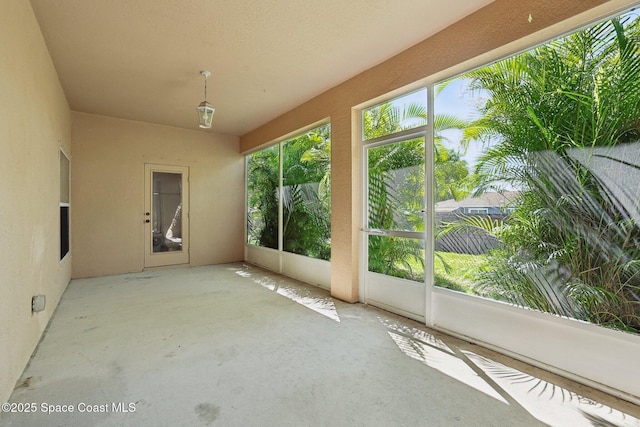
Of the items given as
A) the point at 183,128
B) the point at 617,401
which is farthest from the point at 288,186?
the point at 617,401

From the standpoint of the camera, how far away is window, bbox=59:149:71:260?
13.4 feet

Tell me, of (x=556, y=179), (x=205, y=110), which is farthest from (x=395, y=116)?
(x=205, y=110)

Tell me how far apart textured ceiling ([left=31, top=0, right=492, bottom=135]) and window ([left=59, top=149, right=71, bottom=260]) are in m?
1.01

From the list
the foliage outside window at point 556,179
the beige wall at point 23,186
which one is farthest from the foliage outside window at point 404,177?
the beige wall at point 23,186

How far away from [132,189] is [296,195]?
10.1 ft

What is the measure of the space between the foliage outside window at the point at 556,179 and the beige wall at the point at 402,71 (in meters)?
0.17

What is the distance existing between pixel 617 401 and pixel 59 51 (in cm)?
547

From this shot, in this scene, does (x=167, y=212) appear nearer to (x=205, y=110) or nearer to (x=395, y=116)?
(x=205, y=110)

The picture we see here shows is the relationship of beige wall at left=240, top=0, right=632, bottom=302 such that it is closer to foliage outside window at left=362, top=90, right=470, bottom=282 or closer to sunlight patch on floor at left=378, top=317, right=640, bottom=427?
foliage outside window at left=362, top=90, right=470, bottom=282

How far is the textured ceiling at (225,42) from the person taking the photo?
8.20ft

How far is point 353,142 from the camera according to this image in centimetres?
379

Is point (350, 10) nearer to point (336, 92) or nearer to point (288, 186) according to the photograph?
point (336, 92)

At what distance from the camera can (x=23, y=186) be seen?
224 centimetres

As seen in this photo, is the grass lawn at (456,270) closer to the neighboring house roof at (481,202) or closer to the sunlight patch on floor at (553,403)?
the neighboring house roof at (481,202)
